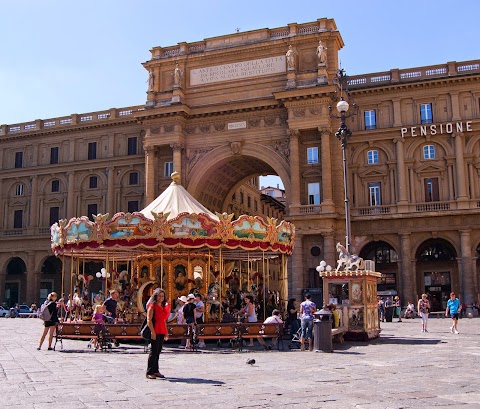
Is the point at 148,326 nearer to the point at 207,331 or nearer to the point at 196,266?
the point at 207,331

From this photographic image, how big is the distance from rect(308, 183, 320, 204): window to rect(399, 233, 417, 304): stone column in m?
6.01

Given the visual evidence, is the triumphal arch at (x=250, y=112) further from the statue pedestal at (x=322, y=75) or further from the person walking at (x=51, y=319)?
the person walking at (x=51, y=319)

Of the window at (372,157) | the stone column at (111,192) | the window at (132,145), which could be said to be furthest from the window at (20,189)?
the window at (372,157)

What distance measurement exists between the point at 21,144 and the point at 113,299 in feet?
120

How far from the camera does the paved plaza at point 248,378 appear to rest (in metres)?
8.62

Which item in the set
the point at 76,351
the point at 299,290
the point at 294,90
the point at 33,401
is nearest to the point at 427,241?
the point at 299,290

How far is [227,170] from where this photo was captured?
4488cm

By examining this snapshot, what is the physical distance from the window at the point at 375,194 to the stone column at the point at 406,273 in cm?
289

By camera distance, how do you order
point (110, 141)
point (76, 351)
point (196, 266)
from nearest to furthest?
point (76, 351)
point (196, 266)
point (110, 141)

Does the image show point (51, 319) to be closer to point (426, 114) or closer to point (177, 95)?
point (177, 95)

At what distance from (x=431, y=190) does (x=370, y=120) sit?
6144 millimetres

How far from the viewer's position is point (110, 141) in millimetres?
48031

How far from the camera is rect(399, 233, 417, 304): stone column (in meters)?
37.9

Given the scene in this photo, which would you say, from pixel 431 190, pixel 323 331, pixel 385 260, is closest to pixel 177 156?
pixel 385 260
